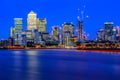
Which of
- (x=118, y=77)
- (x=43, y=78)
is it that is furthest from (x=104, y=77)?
(x=43, y=78)

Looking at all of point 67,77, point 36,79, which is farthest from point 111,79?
point 36,79

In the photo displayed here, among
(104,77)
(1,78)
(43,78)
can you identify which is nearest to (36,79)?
(43,78)

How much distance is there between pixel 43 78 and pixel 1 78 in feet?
19.2

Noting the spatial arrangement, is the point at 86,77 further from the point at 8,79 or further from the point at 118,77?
the point at 8,79

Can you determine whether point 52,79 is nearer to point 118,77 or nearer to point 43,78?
point 43,78

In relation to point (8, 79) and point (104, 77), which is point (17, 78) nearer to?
point (8, 79)

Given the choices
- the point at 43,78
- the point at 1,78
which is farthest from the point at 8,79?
the point at 43,78

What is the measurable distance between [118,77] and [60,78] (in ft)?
27.7

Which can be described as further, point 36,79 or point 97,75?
point 97,75

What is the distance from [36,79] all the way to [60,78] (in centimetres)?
378

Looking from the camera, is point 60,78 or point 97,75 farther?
point 97,75

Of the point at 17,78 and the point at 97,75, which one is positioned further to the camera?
the point at 97,75

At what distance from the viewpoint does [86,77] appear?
5488 centimetres

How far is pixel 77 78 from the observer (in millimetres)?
53281
